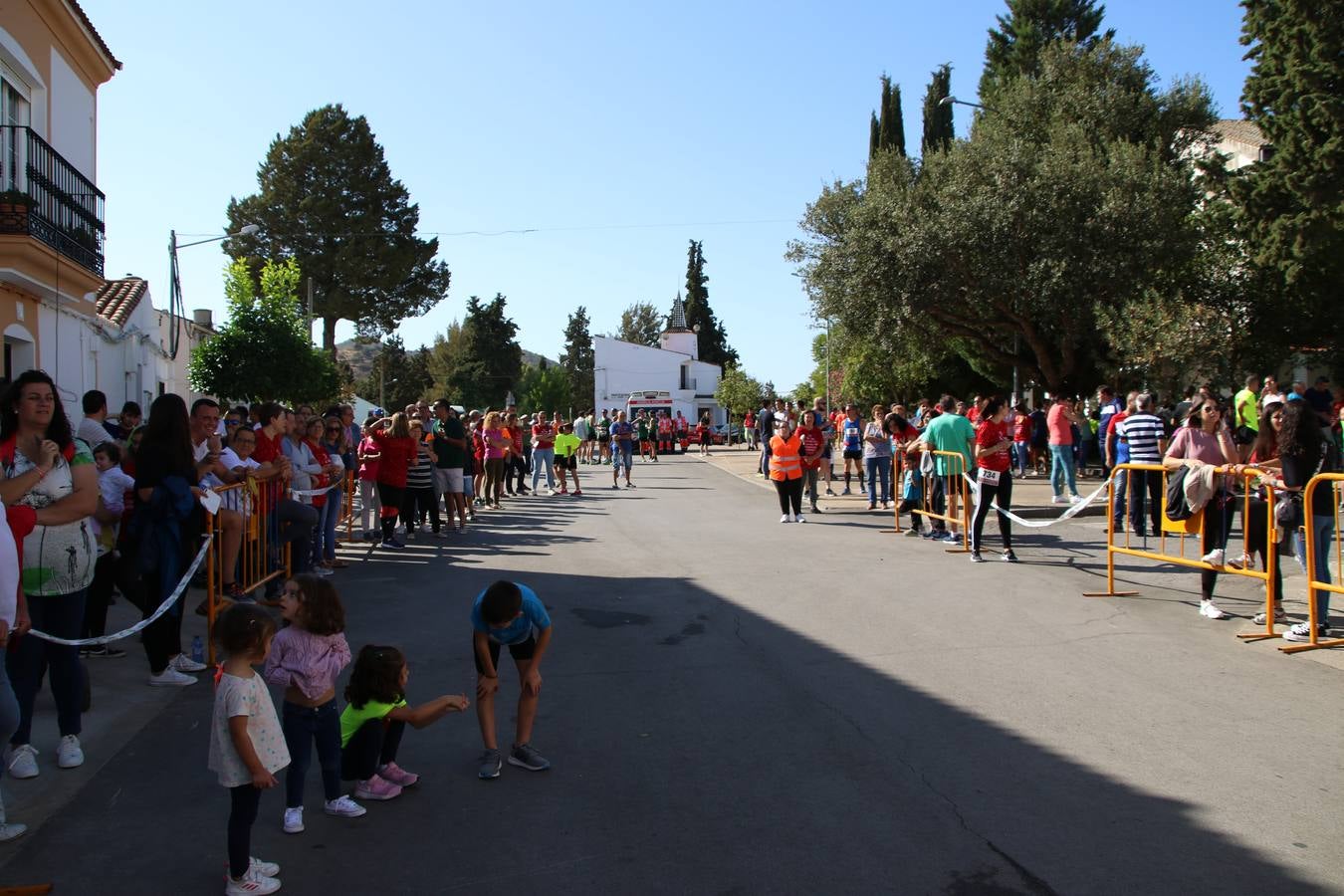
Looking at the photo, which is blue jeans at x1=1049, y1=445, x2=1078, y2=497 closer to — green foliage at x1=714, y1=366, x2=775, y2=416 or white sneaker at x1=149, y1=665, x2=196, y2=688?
white sneaker at x1=149, y1=665, x2=196, y2=688

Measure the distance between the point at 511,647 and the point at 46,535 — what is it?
7.37ft

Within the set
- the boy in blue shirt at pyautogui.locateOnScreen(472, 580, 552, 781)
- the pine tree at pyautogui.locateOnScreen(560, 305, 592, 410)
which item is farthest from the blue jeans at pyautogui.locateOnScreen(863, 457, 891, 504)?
the pine tree at pyautogui.locateOnScreen(560, 305, 592, 410)

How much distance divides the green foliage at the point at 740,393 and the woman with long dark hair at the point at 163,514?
58339mm

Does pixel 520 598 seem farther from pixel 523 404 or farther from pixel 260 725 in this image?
pixel 523 404

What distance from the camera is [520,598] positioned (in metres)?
5.11

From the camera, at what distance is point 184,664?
721 centimetres

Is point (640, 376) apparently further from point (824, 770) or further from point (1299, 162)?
point (824, 770)

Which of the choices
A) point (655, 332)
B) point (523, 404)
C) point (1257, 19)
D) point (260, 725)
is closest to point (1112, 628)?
point (260, 725)

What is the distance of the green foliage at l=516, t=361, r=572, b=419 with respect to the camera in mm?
91812

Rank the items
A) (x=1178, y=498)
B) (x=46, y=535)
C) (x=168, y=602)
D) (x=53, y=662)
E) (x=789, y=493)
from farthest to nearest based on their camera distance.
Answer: (x=789, y=493) → (x=1178, y=498) → (x=168, y=602) → (x=53, y=662) → (x=46, y=535)

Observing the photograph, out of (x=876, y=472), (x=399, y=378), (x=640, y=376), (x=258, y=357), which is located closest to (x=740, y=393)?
(x=640, y=376)

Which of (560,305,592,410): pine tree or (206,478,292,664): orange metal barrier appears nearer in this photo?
(206,478,292,664): orange metal barrier

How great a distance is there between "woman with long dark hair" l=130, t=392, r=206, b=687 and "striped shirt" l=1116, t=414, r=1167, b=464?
11072mm

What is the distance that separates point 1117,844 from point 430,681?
13.7 feet
